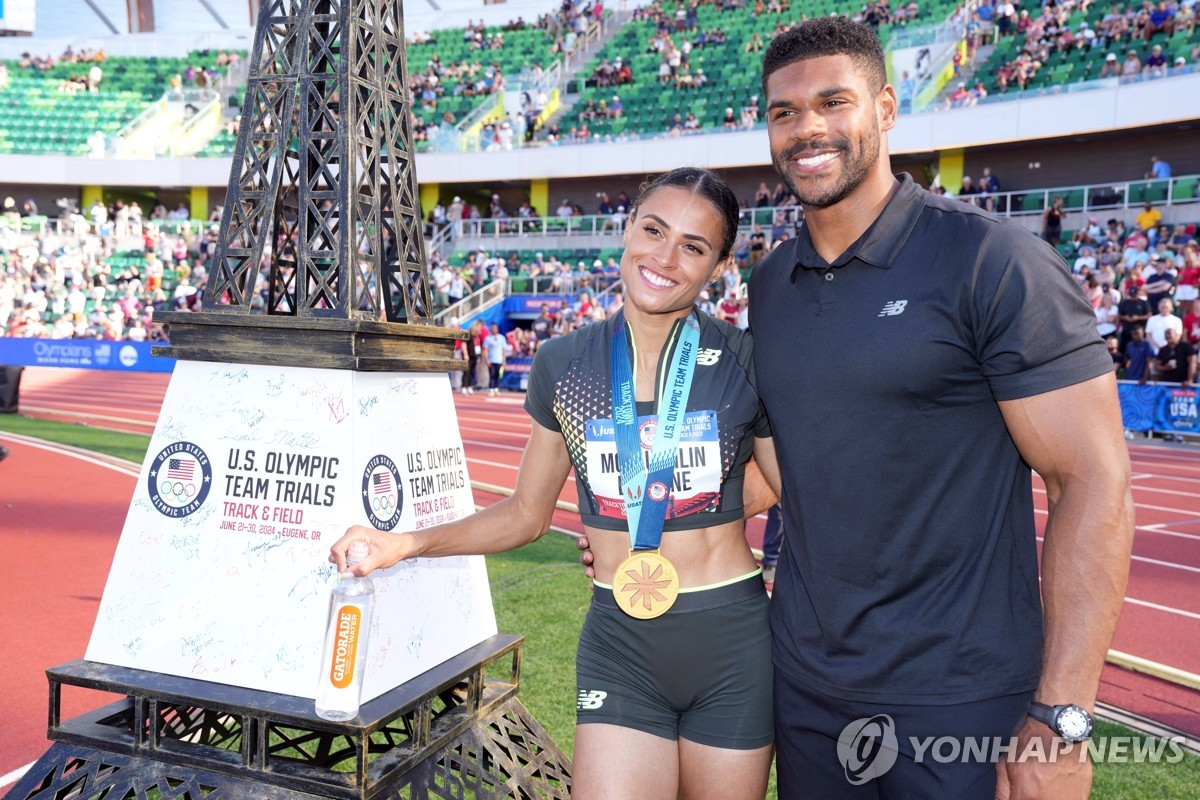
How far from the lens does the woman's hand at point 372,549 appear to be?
2.51 m

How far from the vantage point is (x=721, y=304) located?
18812 millimetres

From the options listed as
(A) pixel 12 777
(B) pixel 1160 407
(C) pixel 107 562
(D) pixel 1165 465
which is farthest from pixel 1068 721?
(B) pixel 1160 407

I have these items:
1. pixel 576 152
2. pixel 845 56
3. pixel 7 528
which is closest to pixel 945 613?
pixel 845 56

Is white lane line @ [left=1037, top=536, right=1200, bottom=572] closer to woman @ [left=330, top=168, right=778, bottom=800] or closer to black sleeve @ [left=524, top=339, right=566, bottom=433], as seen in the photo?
woman @ [left=330, top=168, right=778, bottom=800]

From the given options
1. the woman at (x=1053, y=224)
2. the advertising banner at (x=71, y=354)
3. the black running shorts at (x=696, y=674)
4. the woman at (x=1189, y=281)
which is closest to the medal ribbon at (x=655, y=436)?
the black running shorts at (x=696, y=674)

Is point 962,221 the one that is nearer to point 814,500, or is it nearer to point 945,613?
point 814,500

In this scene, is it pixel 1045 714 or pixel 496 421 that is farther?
pixel 496 421

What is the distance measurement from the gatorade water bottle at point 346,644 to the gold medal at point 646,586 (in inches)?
25.4

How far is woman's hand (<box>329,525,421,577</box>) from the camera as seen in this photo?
98.7 inches

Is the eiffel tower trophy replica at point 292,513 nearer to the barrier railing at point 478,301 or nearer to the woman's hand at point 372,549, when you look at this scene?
the woman's hand at point 372,549

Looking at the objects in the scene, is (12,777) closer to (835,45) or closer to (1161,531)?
(835,45)

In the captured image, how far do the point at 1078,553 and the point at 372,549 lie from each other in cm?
168

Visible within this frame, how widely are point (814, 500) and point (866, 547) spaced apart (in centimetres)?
16

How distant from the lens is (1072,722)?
6.07ft
